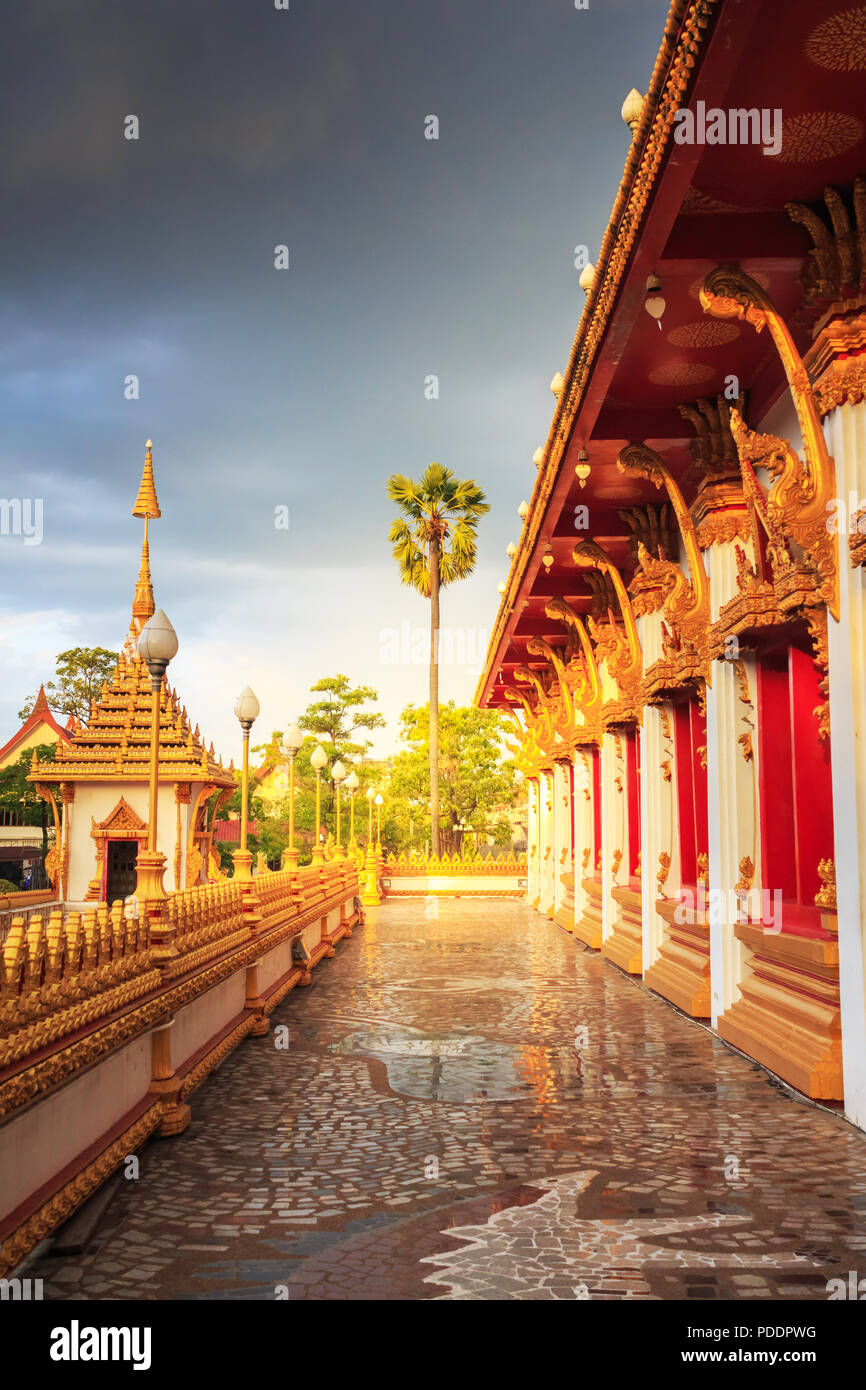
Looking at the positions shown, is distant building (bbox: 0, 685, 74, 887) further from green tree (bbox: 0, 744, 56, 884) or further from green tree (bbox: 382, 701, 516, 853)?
green tree (bbox: 382, 701, 516, 853)

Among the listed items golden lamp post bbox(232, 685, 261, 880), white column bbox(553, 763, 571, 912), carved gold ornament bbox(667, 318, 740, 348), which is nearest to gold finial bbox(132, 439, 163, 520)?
white column bbox(553, 763, 571, 912)

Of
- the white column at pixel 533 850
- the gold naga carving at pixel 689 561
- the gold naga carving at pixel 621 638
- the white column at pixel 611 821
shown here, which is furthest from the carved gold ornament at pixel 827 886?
the white column at pixel 533 850

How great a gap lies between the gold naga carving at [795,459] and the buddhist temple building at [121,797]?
1619 cm

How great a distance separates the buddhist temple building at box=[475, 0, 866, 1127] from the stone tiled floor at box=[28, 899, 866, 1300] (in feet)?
2.78

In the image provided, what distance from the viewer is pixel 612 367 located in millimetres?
7152

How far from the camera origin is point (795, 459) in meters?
6.04

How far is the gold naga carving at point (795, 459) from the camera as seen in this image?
5.91 metres

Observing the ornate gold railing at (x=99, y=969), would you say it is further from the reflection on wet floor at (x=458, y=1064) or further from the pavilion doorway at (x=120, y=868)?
the pavilion doorway at (x=120, y=868)

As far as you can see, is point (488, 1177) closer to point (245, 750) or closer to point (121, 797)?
point (245, 750)

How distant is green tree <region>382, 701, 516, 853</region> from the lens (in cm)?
4000

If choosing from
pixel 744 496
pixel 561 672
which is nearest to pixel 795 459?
pixel 744 496

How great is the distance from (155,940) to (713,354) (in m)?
5.47

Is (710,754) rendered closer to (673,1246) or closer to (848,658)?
(848,658)

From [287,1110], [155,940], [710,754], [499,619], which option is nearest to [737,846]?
[710,754]
